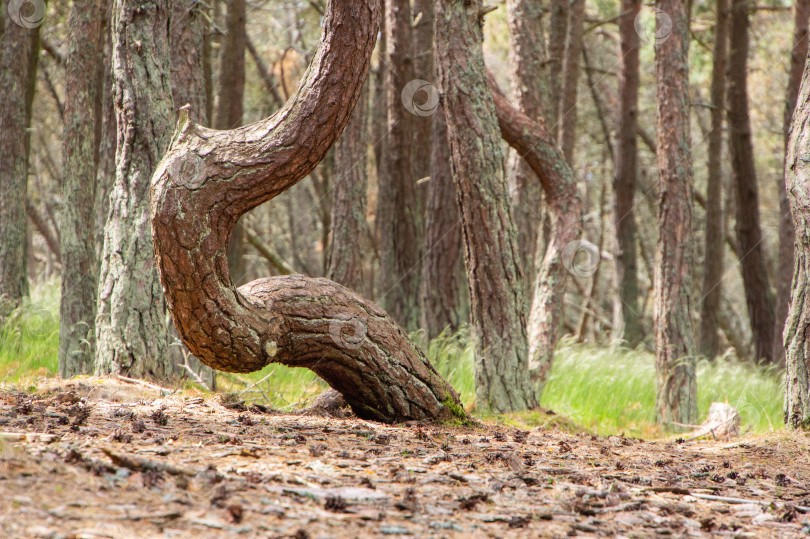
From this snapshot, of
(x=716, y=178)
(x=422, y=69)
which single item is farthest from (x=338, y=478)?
(x=716, y=178)

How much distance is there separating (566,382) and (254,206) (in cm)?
492

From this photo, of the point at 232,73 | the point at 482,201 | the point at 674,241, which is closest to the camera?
the point at 482,201

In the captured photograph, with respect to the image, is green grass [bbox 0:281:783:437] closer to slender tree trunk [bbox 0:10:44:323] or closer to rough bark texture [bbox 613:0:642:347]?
slender tree trunk [bbox 0:10:44:323]

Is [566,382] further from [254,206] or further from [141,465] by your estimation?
[141,465]

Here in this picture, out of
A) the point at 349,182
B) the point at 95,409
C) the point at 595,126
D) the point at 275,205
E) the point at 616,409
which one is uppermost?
the point at 595,126

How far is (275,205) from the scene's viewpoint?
892 inches

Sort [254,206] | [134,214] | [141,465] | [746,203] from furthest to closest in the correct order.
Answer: [746,203], [134,214], [254,206], [141,465]

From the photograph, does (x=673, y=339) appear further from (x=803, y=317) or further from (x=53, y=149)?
(x=53, y=149)

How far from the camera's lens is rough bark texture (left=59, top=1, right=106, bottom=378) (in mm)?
5992

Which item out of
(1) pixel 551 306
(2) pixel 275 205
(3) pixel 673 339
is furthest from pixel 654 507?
(2) pixel 275 205

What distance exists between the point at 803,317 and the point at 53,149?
20801mm

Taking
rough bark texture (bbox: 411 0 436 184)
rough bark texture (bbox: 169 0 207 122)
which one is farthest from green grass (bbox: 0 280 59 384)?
rough bark texture (bbox: 411 0 436 184)

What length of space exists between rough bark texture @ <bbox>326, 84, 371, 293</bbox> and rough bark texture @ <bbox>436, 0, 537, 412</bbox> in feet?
9.61

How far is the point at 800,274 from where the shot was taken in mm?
4320
